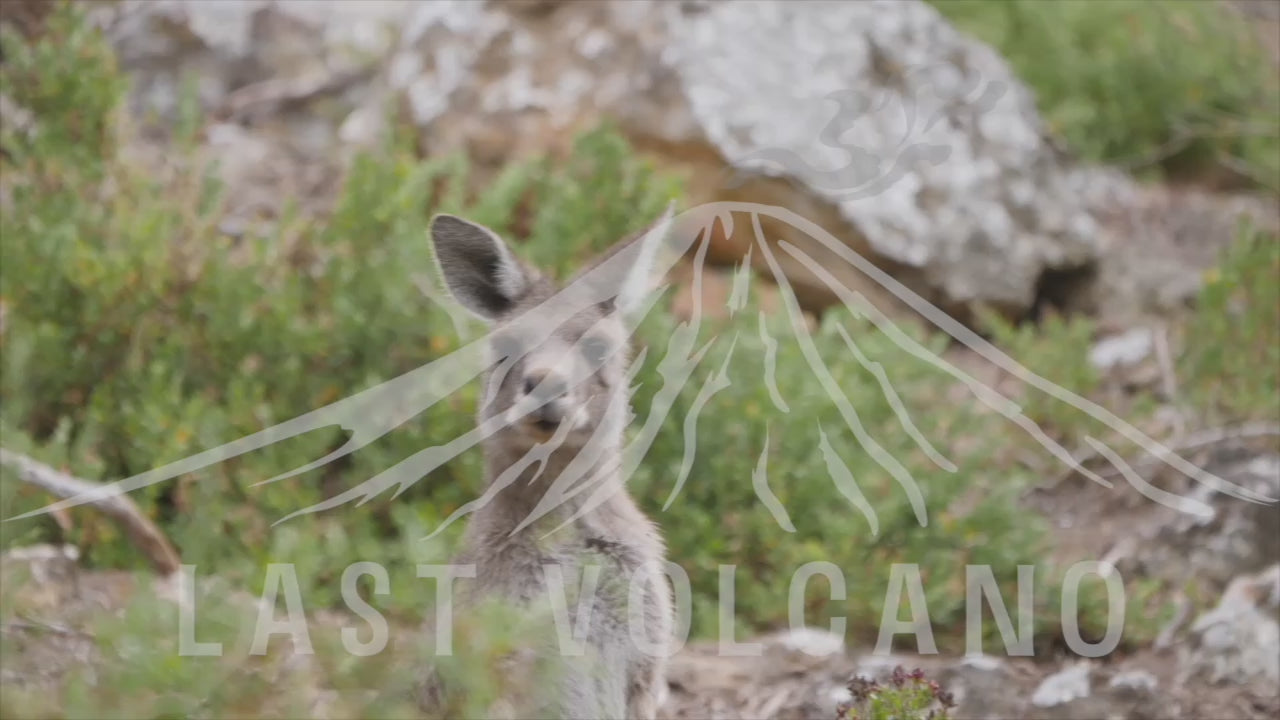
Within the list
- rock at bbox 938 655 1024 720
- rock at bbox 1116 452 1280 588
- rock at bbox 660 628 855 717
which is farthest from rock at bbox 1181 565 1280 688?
rock at bbox 660 628 855 717

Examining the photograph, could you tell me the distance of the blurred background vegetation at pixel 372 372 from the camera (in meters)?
5.35

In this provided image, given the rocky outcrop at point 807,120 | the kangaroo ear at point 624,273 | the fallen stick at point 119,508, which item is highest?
the rocky outcrop at point 807,120

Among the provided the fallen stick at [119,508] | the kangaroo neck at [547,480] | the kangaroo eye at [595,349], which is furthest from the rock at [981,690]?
the fallen stick at [119,508]

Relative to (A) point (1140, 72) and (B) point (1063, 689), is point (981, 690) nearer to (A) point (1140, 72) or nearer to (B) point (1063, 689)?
(B) point (1063, 689)

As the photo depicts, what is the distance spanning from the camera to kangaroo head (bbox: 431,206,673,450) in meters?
3.53

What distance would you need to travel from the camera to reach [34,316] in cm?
575

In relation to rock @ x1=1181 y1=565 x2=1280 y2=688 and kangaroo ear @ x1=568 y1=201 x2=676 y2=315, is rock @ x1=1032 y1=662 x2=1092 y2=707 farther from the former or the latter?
kangaroo ear @ x1=568 y1=201 x2=676 y2=315

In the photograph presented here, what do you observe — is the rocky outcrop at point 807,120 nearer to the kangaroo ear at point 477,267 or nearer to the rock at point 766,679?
the rock at point 766,679

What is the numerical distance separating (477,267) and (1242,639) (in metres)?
2.92

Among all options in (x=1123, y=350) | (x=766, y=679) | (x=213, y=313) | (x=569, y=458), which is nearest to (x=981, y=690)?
(x=766, y=679)

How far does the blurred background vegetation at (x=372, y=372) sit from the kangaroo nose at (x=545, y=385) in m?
1.24

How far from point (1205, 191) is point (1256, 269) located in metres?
2.99

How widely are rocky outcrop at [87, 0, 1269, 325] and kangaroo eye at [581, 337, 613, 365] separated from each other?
332 centimetres

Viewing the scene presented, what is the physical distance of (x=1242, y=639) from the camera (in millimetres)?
4691
